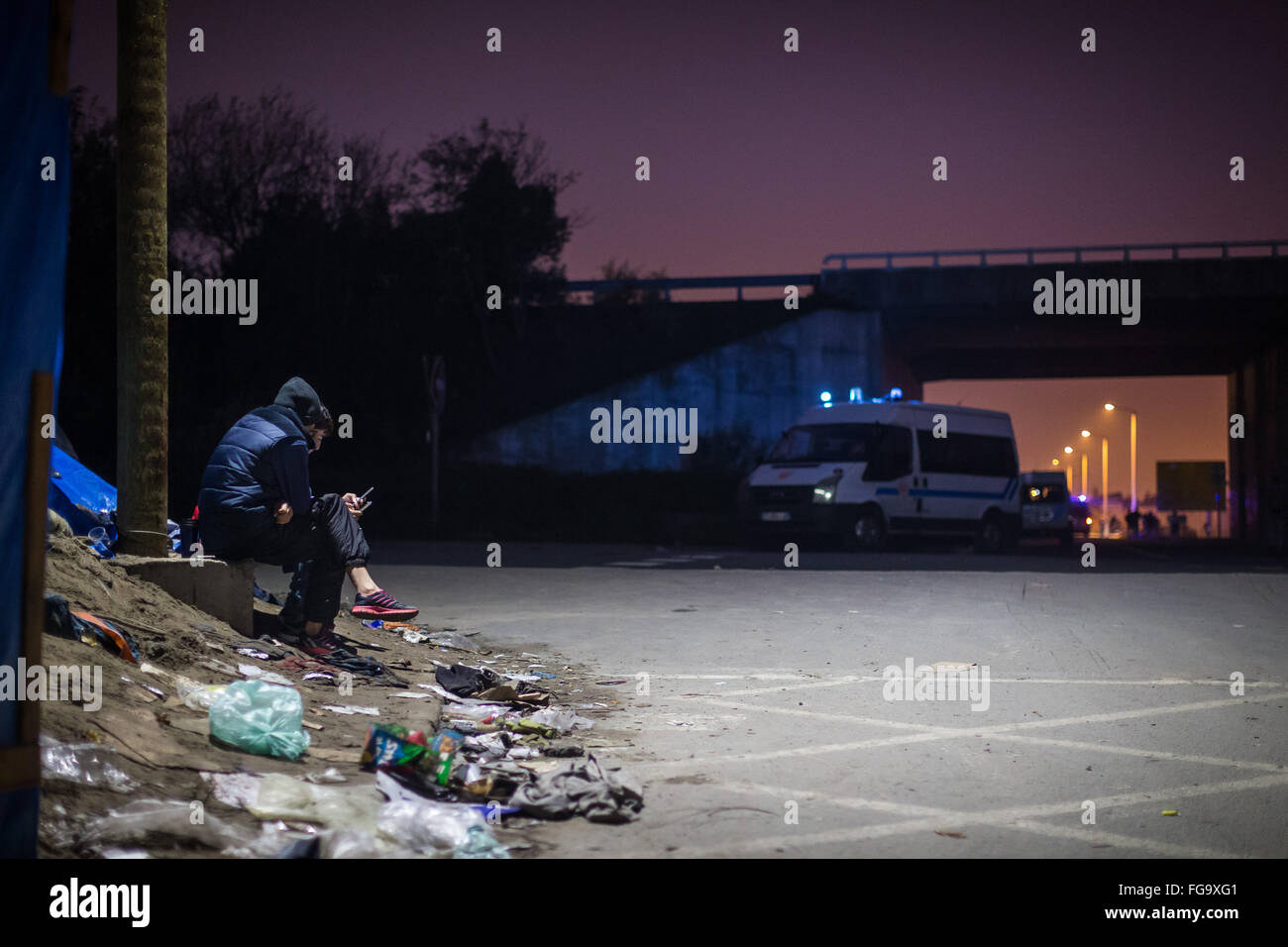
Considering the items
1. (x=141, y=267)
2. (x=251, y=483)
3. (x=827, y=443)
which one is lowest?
(x=251, y=483)

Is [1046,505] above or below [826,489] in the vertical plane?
below

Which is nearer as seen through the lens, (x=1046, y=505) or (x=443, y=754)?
(x=443, y=754)

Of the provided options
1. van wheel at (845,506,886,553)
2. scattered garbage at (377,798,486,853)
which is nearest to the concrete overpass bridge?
van wheel at (845,506,886,553)

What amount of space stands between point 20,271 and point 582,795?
268 cm

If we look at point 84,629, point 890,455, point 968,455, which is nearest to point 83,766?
point 84,629

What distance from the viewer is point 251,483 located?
7.75 m

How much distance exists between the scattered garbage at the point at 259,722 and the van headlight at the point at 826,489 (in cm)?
1695

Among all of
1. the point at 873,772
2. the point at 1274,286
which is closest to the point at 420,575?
the point at 873,772

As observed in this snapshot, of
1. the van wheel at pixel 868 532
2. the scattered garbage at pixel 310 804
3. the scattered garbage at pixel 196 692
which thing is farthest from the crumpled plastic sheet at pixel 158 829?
the van wheel at pixel 868 532

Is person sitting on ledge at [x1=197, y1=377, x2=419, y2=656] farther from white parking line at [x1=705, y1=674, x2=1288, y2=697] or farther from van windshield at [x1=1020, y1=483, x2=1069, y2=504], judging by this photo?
van windshield at [x1=1020, y1=483, x2=1069, y2=504]

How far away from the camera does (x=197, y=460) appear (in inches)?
984

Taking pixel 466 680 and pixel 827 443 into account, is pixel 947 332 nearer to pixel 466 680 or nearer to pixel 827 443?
pixel 827 443

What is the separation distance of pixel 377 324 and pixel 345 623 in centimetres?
2247
